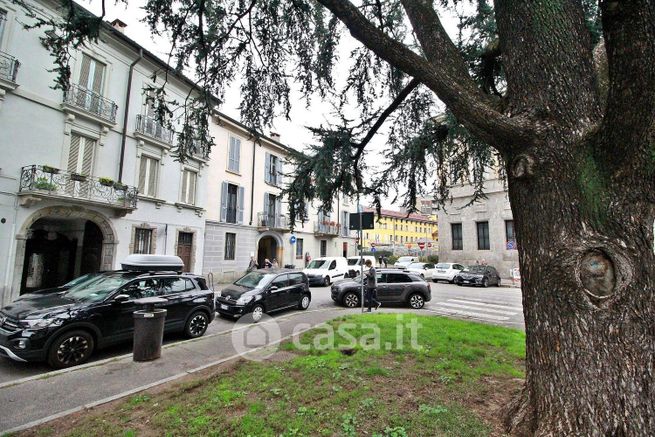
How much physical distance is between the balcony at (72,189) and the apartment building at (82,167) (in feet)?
0.12

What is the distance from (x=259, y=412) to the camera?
11.5 feet

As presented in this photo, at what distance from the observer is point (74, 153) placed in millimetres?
12672

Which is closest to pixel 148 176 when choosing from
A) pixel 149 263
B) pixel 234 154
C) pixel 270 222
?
pixel 234 154

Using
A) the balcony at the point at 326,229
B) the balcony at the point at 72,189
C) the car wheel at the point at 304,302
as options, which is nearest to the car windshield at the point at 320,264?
the balcony at the point at 326,229

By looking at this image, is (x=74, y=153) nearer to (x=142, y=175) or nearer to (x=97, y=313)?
(x=142, y=175)

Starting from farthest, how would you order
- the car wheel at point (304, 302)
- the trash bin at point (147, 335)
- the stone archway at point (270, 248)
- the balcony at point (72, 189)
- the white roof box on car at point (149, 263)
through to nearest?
the stone archway at point (270, 248) < the car wheel at point (304, 302) < the balcony at point (72, 189) < the white roof box on car at point (149, 263) < the trash bin at point (147, 335)

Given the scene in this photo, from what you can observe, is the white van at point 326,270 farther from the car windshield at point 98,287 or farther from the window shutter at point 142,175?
the car windshield at point 98,287

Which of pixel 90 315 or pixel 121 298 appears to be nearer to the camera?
pixel 90 315

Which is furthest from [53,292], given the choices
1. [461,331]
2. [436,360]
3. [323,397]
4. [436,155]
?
[461,331]

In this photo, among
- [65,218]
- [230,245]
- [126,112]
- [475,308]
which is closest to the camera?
[475,308]

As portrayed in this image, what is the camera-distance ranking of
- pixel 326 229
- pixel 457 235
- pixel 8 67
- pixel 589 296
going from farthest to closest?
pixel 457 235, pixel 326 229, pixel 8 67, pixel 589 296

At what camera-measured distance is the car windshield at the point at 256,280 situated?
34.3 ft

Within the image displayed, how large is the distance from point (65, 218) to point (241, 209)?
32.8ft

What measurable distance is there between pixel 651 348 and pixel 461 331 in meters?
5.39
